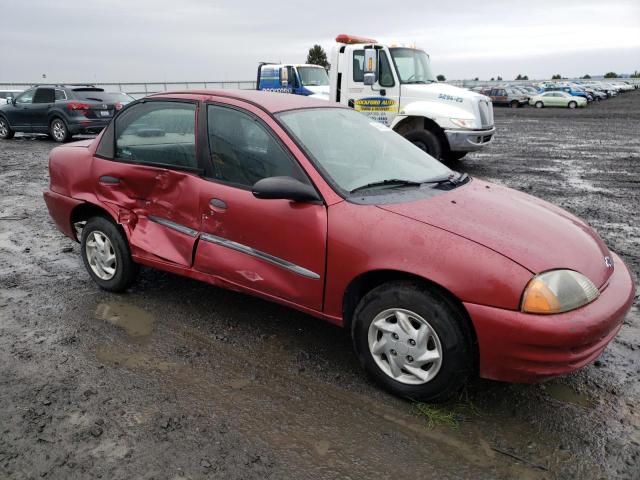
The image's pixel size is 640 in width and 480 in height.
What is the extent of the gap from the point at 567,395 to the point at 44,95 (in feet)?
52.7

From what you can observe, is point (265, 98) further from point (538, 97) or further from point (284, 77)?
point (538, 97)

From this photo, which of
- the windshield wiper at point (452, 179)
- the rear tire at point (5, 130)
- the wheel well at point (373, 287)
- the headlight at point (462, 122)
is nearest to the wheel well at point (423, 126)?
the headlight at point (462, 122)

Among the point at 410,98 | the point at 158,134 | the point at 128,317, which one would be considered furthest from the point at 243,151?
the point at 410,98

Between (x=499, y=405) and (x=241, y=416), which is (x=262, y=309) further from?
(x=499, y=405)

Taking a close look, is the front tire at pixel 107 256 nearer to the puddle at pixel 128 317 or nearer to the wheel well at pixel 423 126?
the puddle at pixel 128 317

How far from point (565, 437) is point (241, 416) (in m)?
1.69

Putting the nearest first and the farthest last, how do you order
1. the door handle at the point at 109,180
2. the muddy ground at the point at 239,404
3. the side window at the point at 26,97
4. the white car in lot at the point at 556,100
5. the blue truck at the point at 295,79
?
the muddy ground at the point at 239,404, the door handle at the point at 109,180, the side window at the point at 26,97, the blue truck at the point at 295,79, the white car in lot at the point at 556,100

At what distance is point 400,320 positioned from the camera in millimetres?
2807

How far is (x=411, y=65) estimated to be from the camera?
10656mm

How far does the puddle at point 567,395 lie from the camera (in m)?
2.97

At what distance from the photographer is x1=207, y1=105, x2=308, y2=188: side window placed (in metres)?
3.28

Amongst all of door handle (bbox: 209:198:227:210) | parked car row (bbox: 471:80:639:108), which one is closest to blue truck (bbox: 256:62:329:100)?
door handle (bbox: 209:198:227:210)

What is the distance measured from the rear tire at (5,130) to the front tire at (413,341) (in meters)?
17.0

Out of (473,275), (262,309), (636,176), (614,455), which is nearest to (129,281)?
(262,309)
